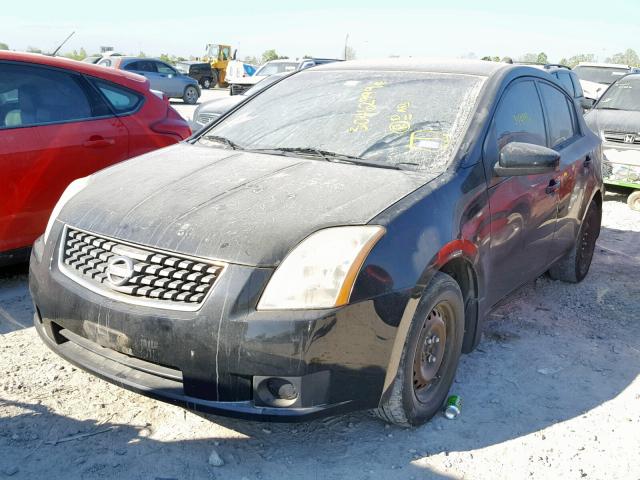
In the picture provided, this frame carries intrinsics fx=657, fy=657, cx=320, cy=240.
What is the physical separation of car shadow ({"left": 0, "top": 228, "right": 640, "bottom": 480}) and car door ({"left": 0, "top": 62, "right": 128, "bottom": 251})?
1.60 metres

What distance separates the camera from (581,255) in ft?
17.0

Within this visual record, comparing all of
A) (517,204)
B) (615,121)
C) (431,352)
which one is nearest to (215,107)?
(615,121)

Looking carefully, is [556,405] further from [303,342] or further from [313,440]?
[303,342]

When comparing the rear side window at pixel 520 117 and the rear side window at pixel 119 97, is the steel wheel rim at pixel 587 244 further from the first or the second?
the rear side window at pixel 119 97

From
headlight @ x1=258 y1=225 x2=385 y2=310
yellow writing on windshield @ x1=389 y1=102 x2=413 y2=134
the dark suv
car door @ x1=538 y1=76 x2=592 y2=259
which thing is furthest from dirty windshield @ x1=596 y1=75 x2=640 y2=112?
the dark suv

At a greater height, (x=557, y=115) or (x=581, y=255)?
(x=557, y=115)

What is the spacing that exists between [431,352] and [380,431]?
1.40 feet

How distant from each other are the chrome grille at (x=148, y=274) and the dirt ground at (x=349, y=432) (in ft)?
2.22

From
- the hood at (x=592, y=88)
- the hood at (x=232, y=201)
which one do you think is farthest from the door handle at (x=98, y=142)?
the hood at (x=592, y=88)

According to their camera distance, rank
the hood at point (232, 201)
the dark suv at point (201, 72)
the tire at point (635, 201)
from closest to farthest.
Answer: the hood at point (232, 201) → the tire at point (635, 201) → the dark suv at point (201, 72)

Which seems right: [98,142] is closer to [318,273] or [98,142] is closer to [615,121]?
[318,273]

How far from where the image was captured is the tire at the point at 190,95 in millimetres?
23453

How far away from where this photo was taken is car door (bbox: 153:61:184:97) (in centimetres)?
2284

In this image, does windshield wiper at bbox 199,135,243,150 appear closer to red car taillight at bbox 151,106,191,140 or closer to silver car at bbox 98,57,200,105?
red car taillight at bbox 151,106,191,140
